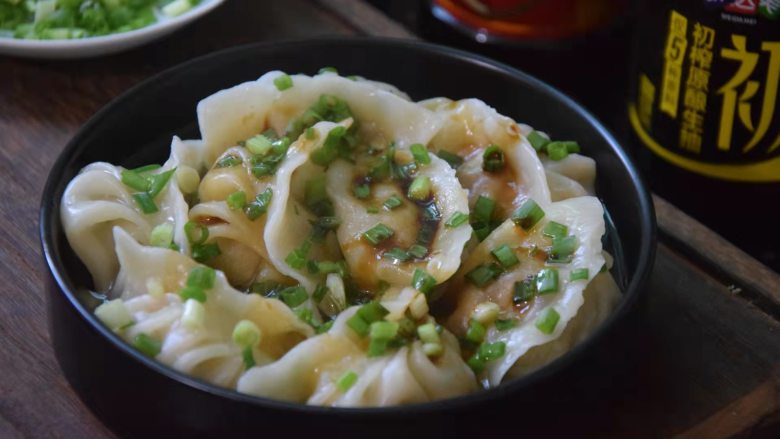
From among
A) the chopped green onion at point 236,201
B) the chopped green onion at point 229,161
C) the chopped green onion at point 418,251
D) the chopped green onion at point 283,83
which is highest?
the chopped green onion at point 283,83

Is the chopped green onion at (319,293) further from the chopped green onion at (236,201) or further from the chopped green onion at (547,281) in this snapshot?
the chopped green onion at (547,281)

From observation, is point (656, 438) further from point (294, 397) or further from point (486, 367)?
point (294, 397)

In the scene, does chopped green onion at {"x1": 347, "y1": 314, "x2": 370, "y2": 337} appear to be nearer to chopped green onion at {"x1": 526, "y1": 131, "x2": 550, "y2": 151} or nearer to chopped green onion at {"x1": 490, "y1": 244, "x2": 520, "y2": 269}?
chopped green onion at {"x1": 490, "y1": 244, "x2": 520, "y2": 269}

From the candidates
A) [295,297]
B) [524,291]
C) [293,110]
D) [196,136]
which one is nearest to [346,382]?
[295,297]

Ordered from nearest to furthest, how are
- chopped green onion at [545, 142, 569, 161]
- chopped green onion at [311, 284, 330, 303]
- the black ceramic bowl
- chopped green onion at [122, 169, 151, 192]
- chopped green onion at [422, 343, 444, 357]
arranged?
the black ceramic bowl
chopped green onion at [422, 343, 444, 357]
chopped green onion at [311, 284, 330, 303]
chopped green onion at [122, 169, 151, 192]
chopped green onion at [545, 142, 569, 161]

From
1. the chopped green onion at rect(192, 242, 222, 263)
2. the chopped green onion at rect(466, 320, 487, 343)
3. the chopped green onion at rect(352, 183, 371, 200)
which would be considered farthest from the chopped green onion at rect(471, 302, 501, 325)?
the chopped green onion at rect(192, 242, 222, 263)

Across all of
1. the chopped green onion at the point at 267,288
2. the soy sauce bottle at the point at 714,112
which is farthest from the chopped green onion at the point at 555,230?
the soy sauce bottle at the point at 714,112

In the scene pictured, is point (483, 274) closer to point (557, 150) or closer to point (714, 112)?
point (557, 150)
